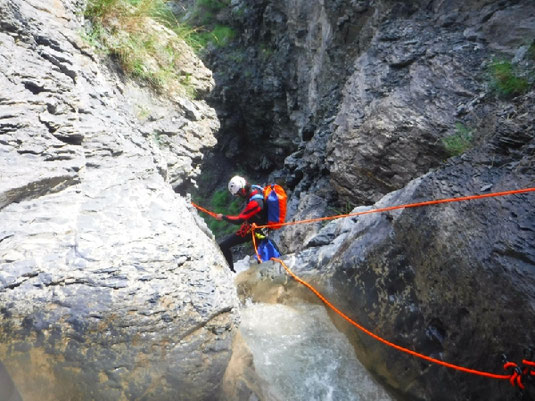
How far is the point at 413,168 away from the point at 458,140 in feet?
2.60

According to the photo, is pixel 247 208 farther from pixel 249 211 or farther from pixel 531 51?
pixel 531 51

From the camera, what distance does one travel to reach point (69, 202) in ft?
9.73

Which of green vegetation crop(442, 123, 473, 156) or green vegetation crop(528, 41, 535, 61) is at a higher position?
green vegetation crop(528, 41, 535, 61)

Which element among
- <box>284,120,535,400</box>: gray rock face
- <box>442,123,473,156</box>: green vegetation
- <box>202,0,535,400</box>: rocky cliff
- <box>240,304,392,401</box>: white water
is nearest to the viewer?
<box>284,120,535,400</box>: gray rock face

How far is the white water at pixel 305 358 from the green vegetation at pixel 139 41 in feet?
12.0

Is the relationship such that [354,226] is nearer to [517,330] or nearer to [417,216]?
[417,216]

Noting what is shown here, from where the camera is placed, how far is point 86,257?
2.64 metres

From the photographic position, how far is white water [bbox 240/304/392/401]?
3066mm

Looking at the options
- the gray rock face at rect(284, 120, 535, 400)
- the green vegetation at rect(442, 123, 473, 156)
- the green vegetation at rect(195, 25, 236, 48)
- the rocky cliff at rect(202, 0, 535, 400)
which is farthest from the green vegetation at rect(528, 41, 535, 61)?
the green vegetation at rect(195, 25, 236, 48)

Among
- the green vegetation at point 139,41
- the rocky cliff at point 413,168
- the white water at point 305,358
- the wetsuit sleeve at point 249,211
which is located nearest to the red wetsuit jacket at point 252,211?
the wetsuit sleeve at point 249,211

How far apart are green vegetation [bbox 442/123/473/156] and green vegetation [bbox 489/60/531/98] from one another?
656 millimetres

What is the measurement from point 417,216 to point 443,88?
3750 mm

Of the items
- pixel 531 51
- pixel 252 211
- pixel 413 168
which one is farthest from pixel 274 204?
pixel 531 51

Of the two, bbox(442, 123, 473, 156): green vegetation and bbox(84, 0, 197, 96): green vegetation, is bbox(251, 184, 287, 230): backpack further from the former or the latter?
bbox(442, 123, 473, 156): green vegetation
